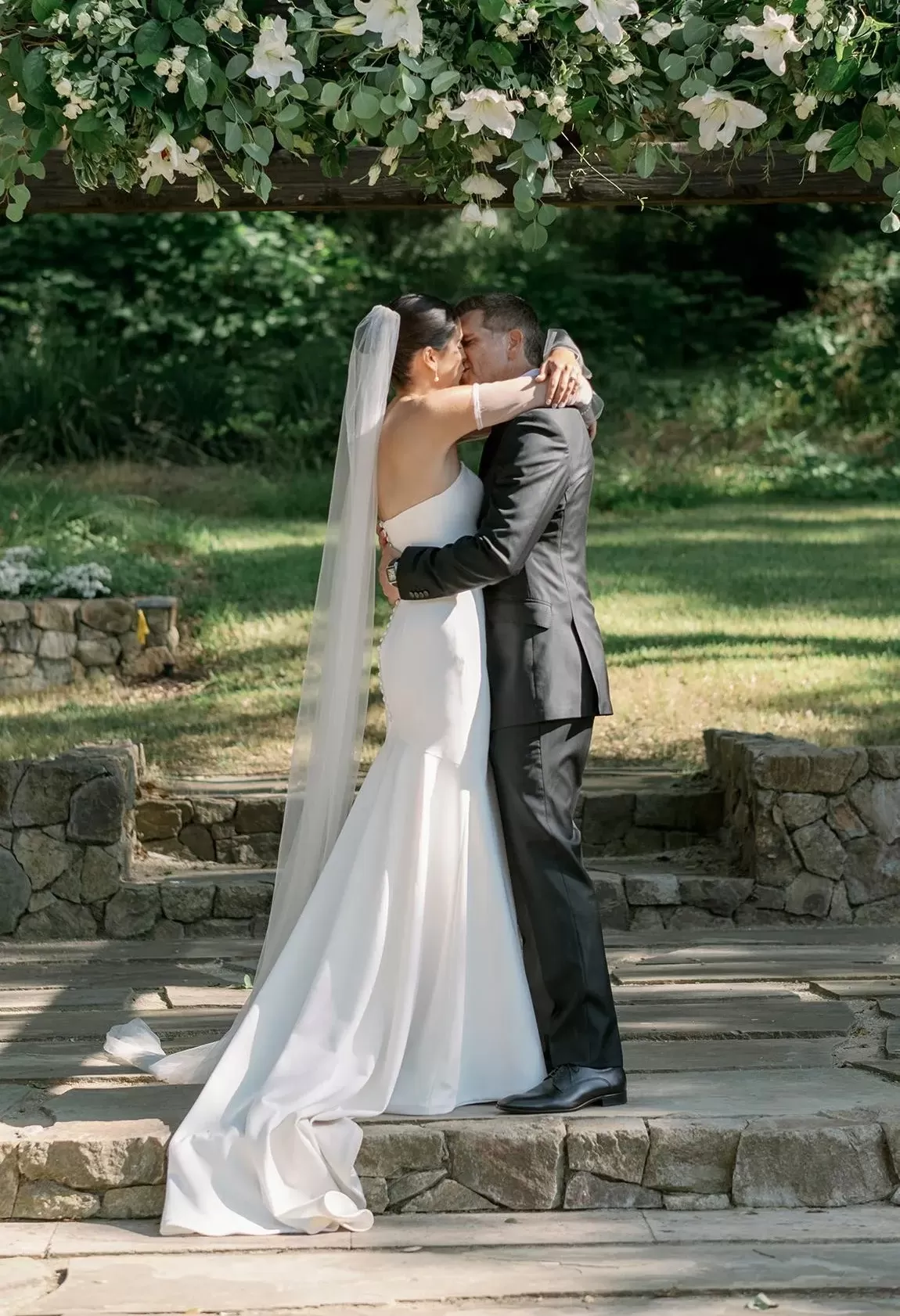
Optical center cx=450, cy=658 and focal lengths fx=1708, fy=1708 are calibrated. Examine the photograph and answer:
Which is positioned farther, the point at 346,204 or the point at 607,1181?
the point at 346,204

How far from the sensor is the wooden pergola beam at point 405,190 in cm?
482

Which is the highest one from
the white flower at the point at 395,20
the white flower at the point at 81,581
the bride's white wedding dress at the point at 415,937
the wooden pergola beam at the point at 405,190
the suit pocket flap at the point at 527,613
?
the wooden pergola beam at the point at 405,190

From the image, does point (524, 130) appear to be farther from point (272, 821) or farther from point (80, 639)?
point (80, 639)

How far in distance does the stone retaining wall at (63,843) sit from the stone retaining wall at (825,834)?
8.48 feet

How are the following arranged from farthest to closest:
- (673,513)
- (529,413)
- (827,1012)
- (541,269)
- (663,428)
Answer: (541,269) → (663,428) → (673,513) → (827,1012) → (529,413)

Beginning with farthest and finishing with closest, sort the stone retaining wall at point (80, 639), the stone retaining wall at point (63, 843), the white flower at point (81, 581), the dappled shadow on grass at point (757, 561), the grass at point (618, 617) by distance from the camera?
the dappled shadow on grass at point (757, 561)
the white flower at point (81, 581)
the stone retaining wall at point (80, 639)
the grass at point (618, 617)
the stone retaining wall at point (63, 843)

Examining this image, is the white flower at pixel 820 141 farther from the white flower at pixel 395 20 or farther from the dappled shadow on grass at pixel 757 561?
the dappled shadow on grass at pixel 757 561

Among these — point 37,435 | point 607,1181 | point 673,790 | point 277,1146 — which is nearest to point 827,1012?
point 607,1181

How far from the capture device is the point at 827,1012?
4957 mm

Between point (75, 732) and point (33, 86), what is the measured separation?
532 centimetres

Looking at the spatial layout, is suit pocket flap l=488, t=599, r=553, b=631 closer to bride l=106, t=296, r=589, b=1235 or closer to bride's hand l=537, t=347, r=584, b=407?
bride l=106, t=296, r=589, b=1235

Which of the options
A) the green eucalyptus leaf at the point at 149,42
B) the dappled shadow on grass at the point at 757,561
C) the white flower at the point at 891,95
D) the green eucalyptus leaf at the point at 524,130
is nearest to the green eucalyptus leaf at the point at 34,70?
the green eucalyptus leaf at the point at 149,42

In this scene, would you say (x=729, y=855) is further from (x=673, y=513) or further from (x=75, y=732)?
(x=673, y=513)

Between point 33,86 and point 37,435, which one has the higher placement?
point 37,435
